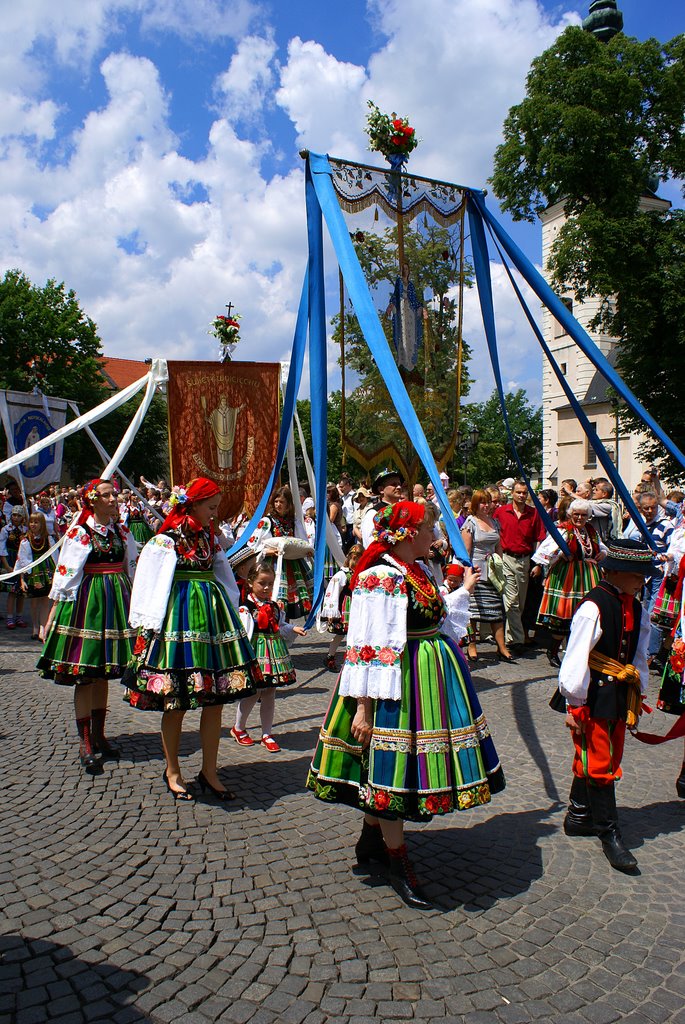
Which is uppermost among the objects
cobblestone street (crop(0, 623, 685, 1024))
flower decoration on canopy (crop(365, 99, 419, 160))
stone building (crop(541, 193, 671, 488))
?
stone building (crop(541, 193, 671, 488))

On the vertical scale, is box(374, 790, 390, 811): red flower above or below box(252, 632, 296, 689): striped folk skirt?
below

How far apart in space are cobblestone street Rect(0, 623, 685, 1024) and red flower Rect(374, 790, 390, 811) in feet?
1.66

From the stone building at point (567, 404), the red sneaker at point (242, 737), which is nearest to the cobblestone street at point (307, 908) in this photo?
the red sneaker at point (242, 737)

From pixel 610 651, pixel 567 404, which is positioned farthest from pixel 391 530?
pixel 567 404

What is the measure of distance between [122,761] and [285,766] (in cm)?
117

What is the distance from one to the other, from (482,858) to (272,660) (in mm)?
2206

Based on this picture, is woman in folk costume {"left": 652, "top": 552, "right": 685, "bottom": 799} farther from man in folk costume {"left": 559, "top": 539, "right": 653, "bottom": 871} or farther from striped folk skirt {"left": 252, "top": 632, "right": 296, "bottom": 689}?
striped folk skirt {"left": 252, "top": 632, "right": 296, "bottom": 689}

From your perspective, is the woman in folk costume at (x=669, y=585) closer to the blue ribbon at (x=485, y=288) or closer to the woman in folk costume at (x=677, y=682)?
the blue ribbon at (x=485, y=288)

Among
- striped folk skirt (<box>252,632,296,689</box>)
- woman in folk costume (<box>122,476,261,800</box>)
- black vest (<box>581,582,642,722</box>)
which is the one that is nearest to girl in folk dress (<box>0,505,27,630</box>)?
striped folk skirt (<box>252,632,296,689</box>)

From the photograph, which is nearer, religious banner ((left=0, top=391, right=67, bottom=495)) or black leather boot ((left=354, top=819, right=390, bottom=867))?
black leather boot ((left=354, top=819, right=390, bottom=867))

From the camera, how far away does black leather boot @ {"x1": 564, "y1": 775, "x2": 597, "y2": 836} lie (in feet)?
12.9

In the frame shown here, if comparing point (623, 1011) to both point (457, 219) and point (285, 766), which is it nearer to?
point (285, 766)

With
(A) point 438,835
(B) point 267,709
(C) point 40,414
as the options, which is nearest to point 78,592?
(B) point 267,709

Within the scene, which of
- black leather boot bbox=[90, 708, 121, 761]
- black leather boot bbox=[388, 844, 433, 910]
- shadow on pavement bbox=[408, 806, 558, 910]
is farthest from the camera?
black leather boot bbox=[90, 708, 121, 761]
